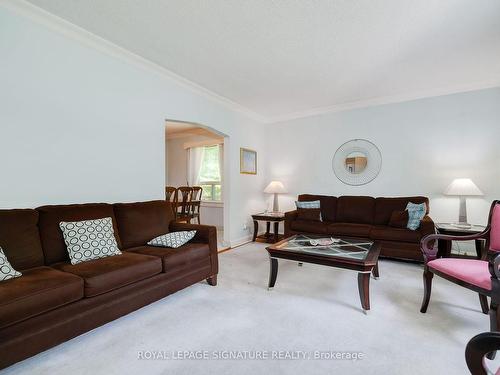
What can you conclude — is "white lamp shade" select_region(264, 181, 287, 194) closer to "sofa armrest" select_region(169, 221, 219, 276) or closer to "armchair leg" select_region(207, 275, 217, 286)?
"sofa armrest" select_region(169, 221, 219, 276)

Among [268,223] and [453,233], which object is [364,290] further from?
[268,223]

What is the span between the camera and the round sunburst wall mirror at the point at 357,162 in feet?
14.8

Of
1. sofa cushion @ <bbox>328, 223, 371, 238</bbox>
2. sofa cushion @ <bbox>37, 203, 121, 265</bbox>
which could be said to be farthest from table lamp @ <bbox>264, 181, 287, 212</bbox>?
sofa cushion @ <bbox>37, 203, 121, 265</bbox>

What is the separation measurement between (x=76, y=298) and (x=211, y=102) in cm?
322

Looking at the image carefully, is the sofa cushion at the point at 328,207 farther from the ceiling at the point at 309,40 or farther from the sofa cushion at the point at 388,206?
the ceiling at the point at 309,40

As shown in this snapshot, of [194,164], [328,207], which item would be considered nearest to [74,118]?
[328,207]

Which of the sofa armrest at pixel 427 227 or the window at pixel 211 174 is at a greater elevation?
the window at pixel 211 174

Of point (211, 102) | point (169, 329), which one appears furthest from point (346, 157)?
point (169, 329)

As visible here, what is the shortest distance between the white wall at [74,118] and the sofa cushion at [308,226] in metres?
2.15

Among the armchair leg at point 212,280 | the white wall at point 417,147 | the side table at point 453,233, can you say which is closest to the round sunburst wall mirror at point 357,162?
the white wall at point 417,147

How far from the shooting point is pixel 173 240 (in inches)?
104

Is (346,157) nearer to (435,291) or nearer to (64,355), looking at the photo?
(435,291)

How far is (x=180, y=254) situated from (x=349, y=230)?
2.51 meters

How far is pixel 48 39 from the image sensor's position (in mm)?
2322
